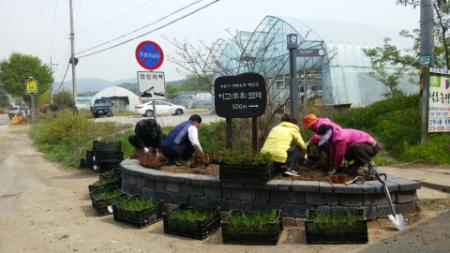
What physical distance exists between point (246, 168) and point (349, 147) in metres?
1.53

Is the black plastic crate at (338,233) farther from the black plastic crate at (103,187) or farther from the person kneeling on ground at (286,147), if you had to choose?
the black plastic crate at (103,187)

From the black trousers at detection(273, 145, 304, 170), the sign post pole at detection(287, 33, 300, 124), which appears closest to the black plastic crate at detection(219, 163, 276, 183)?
the black trousers at detection(273, 145, 304, 170)

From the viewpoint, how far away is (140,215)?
5.95 metres

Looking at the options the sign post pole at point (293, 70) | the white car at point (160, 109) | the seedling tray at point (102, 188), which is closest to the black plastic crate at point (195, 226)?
the seedling tray at point (102, 188)

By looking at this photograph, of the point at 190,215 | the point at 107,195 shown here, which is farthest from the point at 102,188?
the point at 190,215

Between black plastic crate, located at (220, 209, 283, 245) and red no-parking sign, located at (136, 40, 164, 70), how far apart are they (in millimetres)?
4792

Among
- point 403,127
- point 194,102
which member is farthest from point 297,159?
point 194,102

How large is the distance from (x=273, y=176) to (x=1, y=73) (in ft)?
164

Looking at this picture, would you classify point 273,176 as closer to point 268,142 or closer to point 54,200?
point 268,142

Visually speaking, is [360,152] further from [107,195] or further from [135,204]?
[107,195]

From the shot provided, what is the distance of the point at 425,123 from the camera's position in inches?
380

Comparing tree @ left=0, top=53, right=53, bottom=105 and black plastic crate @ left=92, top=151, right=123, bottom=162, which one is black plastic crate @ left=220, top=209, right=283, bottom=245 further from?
tree @ left=0, top=53, right=53, bottom=105

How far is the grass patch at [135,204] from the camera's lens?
622 cm

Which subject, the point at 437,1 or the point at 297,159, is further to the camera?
the point at 437,1
